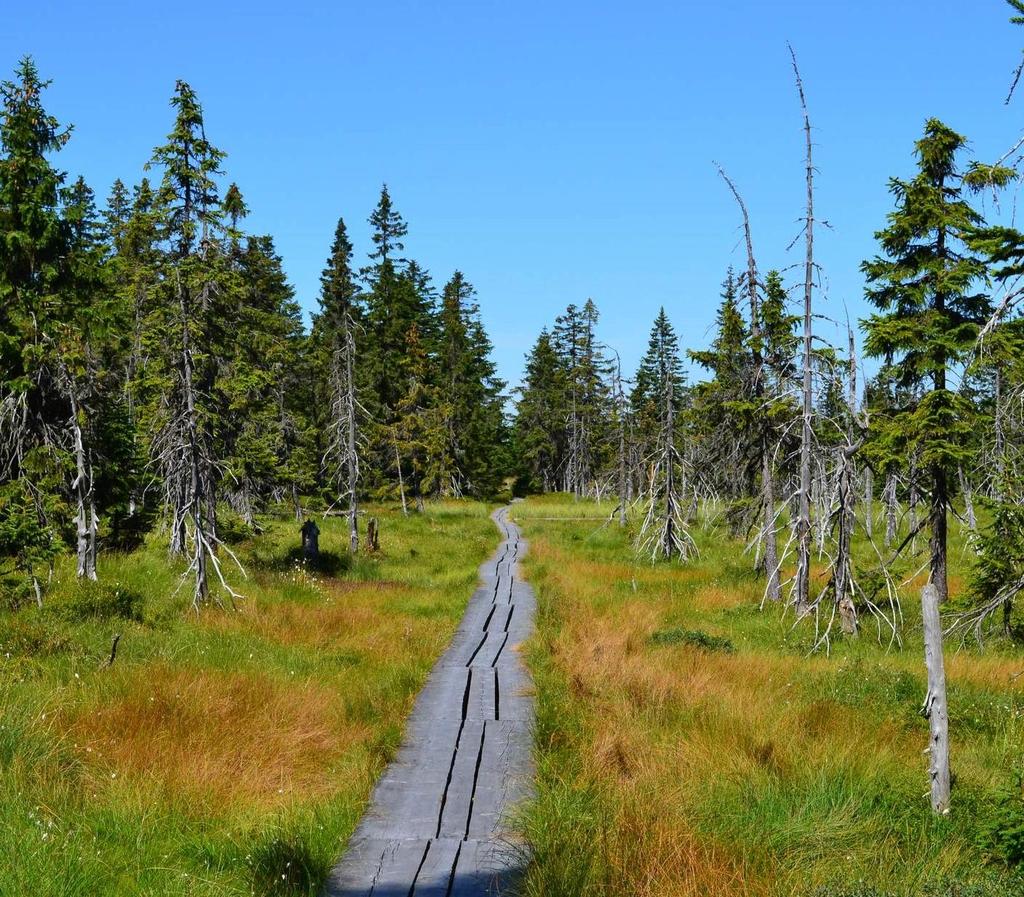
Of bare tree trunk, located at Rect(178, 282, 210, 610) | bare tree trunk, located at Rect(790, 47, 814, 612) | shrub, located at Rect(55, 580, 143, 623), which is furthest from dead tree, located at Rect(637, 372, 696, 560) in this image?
shrub, located at Rect(55, 580, 143, 623)

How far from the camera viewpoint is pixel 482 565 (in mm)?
28672

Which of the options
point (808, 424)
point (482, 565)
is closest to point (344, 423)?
point (482, 565)

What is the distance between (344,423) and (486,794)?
24119 millimetres

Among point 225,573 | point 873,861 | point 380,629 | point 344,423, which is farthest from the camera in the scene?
point 344,423

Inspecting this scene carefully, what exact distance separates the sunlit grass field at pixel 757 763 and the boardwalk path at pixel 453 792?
43 centimetres

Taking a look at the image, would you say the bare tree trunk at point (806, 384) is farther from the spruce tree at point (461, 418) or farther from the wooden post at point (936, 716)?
the spruce tree at point (461, 418)

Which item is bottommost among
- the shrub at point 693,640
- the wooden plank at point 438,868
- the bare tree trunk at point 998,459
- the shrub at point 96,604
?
the wooden plank at point 438,868

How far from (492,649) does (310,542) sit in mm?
12156

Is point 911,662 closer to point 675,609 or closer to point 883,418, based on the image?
point 675,609

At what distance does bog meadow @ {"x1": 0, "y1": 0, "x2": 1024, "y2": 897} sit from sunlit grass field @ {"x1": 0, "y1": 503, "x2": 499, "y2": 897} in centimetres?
5

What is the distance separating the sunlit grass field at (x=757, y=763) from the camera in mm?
5957

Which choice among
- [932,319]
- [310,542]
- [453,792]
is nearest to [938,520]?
[932,319]

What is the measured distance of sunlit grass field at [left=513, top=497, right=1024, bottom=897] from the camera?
5.96 meters

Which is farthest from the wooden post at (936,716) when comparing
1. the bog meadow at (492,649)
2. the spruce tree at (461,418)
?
the spruce tree at (461,418)
